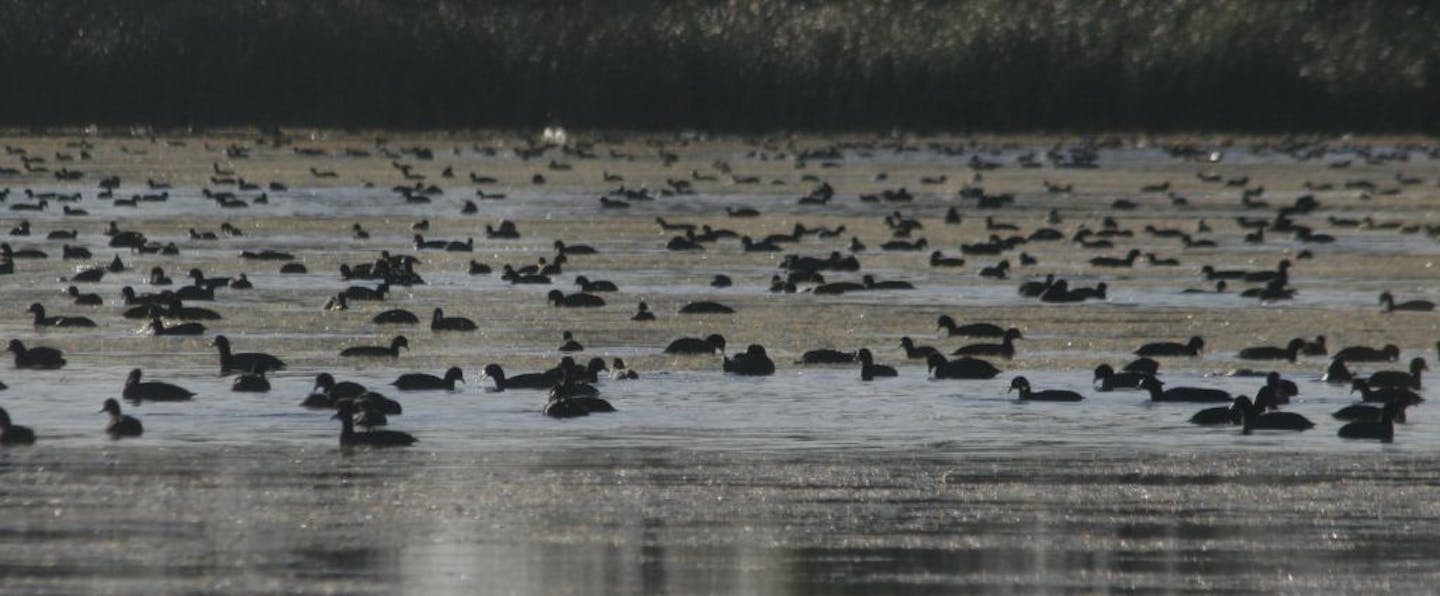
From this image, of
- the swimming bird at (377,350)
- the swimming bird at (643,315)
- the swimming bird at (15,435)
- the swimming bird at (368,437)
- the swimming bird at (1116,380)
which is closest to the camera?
the swimming bird at (15,435)

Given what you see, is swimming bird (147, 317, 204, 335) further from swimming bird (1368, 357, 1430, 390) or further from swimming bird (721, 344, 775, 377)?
swimming bird (1368, 357, 1430, 390)

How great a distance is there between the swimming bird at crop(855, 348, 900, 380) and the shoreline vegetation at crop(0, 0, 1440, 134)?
5899 centimetres

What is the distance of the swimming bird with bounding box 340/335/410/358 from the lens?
84.3 ft

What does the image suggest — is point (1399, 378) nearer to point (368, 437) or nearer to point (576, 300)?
point (368, 437)

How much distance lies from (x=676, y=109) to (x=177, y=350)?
58980mm

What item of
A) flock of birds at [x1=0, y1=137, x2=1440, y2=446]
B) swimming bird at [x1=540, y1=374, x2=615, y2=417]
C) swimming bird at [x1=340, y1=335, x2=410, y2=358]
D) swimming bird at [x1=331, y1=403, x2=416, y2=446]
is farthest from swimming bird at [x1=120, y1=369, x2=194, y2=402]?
swimming bird at [x1=340, y1=335, x2=410, y2=358]

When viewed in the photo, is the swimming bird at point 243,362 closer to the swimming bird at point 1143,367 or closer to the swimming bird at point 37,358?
the swimming bird at point 37,358

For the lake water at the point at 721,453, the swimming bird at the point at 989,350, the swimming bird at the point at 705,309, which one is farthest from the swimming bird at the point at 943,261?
the swimming bird at the point at 989,350

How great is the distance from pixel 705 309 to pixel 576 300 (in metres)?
1.79

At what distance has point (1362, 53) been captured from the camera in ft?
270

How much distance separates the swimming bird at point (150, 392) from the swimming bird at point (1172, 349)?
872cm

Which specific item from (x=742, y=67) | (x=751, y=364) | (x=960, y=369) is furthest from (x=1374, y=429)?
(x=742, y=67)

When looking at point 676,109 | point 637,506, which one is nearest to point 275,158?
point 676,109

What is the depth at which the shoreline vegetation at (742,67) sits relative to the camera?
271 feet
